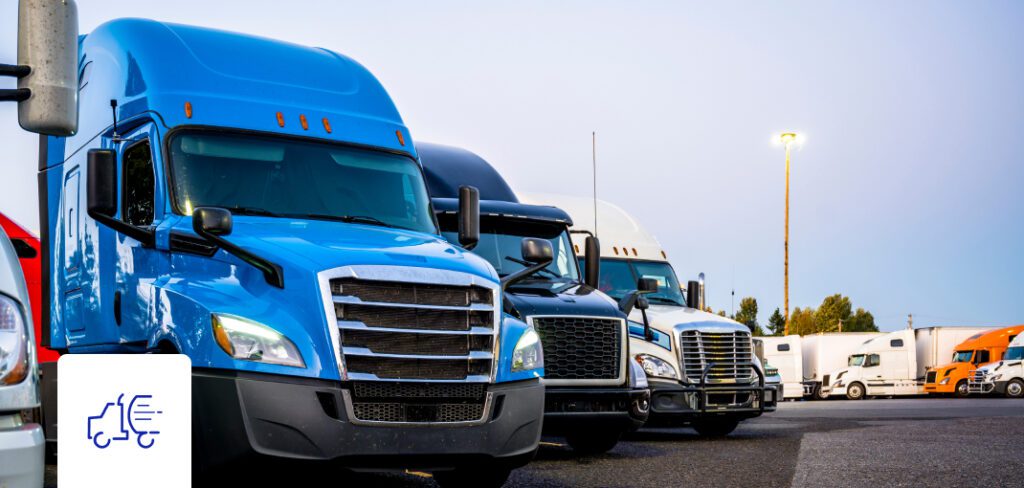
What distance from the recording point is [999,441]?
1508 cm

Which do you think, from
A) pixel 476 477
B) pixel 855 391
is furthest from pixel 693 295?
pixel 855 391

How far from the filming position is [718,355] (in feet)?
53.2

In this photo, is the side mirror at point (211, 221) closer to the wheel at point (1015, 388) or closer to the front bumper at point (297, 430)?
the front bumper at point (297, 430)

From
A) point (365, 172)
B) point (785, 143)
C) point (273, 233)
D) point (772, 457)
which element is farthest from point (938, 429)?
point (785, 143)

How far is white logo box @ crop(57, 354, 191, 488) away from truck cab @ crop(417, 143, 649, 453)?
23.5 feet

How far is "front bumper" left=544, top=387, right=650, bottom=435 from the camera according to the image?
12.5m

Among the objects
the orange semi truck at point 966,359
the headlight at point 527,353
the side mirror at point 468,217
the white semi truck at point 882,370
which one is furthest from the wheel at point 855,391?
the headlight at point 527,353

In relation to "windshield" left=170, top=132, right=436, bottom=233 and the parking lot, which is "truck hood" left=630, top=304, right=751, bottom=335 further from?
"windshield" left=170, top=132, right=436, bottom=233

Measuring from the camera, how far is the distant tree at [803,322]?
12150 cm

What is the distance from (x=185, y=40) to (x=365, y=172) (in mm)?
1685

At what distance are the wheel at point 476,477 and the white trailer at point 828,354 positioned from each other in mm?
42794

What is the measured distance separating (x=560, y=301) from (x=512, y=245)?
3.62ft

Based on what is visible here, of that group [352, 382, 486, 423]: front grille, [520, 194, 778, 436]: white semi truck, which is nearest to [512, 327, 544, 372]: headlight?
[352, 382, 486, 423]: front grille

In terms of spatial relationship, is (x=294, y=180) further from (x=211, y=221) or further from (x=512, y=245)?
(x=512, y=245)
